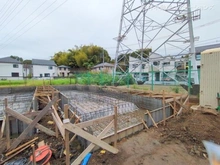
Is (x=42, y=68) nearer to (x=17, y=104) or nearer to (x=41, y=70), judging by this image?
(x=41, y=70)

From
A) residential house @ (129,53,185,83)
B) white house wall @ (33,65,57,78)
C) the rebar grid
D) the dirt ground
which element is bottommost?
the dirt ground

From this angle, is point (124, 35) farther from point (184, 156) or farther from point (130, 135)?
point (184, 156)

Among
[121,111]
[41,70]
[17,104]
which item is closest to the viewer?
[121,111]

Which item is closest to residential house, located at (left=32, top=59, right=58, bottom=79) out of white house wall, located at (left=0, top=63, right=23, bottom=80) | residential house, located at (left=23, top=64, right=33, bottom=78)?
residential house, located at (left=23, top=64, right=33, bottom=78)

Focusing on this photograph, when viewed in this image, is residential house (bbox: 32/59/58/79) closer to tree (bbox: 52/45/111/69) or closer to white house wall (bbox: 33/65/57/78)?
white house wall (bbox: 33/65/57/78)

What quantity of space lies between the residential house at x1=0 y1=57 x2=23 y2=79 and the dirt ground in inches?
1067

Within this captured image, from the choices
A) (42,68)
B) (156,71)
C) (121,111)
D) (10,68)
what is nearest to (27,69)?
(42,68)

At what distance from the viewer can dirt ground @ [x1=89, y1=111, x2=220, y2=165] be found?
3018mm

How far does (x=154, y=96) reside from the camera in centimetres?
661

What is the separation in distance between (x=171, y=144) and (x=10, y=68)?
31.1m

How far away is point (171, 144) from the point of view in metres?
3.65

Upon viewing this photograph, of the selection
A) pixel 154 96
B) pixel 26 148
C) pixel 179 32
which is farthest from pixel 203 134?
pixel 179 32

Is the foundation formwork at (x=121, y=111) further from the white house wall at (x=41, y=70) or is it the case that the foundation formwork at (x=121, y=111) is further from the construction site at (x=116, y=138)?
the white house wall at (x=41, y=70)

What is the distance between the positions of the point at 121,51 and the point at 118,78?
124 inches
